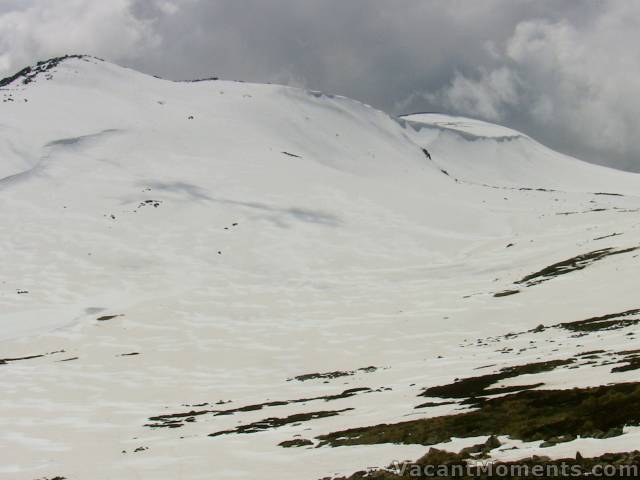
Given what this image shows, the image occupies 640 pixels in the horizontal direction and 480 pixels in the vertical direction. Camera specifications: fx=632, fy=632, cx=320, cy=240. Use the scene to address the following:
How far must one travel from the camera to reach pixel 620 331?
35.8 meters

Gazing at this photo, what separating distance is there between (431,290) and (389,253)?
22940 mm

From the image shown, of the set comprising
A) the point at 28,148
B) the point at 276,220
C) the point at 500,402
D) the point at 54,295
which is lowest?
the point at 500,402

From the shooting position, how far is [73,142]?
12306cm

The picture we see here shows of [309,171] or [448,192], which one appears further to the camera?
[448,192]

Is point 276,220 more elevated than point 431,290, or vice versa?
point 276,220

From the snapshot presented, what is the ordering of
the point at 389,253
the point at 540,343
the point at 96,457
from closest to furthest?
1. the point at 96,457
2. the point at 540,343
3. the point at 389,253

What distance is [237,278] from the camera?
3270 inches

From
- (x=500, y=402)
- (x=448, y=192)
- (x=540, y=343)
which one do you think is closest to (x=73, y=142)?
(x=448, y=192)

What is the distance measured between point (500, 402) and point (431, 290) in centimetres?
4945

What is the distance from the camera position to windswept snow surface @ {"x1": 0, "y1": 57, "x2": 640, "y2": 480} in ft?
101

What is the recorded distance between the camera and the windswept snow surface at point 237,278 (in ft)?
101

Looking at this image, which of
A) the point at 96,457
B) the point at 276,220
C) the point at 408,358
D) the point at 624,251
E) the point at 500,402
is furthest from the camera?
the point at 276,220

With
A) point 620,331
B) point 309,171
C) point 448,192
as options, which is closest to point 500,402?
point 620,331

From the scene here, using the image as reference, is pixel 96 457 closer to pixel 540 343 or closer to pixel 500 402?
pixel 500 402
